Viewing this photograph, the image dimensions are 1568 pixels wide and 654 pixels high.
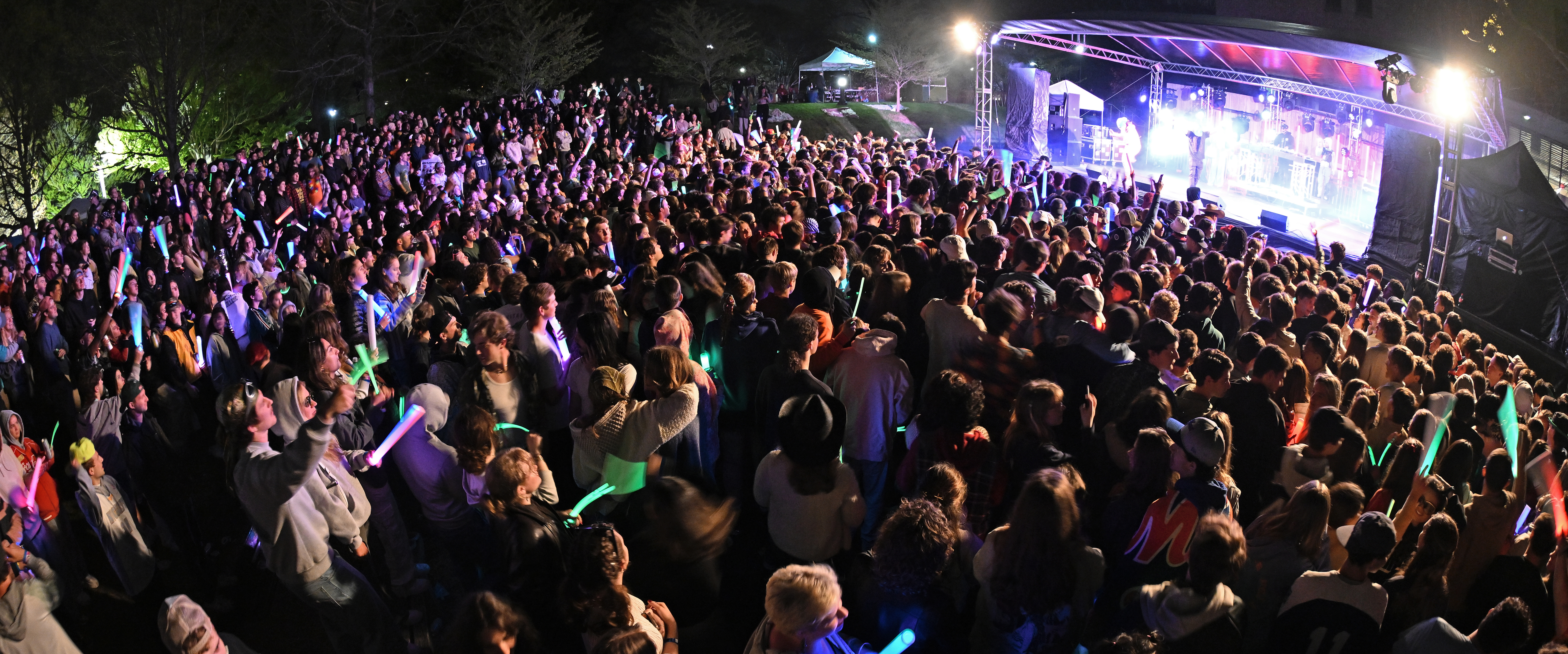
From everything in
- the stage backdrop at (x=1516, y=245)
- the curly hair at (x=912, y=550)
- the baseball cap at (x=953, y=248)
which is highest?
the baseball cap at (x=953, y=248)

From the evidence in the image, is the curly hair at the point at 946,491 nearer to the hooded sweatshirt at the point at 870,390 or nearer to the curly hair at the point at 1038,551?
the curly hair at the point at 1038,551

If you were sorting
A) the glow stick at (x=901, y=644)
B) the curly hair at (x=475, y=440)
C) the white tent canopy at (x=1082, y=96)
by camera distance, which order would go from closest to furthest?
1. the glow stick at (x=901, y=644)
2. the curly hair at (x=475, y=440)
3. the white tent canopy at (x=1082, y=96)

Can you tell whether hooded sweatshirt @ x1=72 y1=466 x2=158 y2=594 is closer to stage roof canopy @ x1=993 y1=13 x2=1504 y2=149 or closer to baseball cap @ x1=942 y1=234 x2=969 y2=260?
baseball cap @ x1=942 y1=234 x2=969 y2=260

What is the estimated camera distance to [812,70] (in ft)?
107

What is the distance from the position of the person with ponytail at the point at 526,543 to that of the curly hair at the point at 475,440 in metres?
0.29

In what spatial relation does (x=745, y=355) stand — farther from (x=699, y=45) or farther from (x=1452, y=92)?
(x=699, y=45)

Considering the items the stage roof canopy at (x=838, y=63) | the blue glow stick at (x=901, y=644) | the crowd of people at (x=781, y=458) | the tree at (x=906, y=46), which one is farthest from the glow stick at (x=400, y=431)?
the tree at (x=906, y=46)

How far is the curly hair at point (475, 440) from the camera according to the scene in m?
3.43

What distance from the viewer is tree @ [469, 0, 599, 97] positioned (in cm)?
Result: 3428

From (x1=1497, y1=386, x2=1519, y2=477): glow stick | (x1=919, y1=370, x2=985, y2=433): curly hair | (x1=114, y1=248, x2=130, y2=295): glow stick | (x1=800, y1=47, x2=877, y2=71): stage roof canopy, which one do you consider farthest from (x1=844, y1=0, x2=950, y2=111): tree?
(x1=919, y1=370, x2=985, y2=433): curly hair

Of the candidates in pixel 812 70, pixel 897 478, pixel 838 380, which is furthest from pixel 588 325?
pixel 812 70

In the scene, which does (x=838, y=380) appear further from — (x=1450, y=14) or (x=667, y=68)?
(x=667, y=68)

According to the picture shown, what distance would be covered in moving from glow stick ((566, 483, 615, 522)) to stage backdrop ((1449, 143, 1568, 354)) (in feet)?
35.0

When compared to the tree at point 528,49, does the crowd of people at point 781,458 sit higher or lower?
lower
